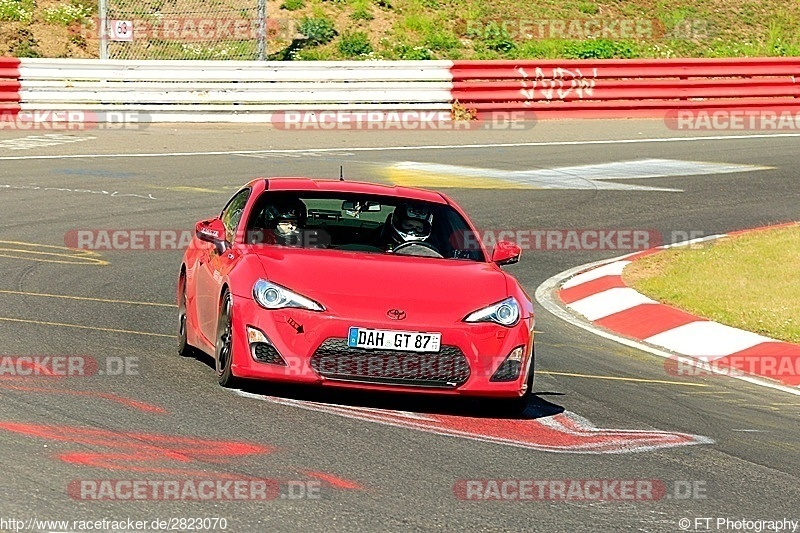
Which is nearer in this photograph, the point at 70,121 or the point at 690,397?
the point at 690,397

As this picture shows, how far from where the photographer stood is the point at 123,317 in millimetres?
11117

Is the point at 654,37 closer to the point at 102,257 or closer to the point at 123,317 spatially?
the point at 102,257

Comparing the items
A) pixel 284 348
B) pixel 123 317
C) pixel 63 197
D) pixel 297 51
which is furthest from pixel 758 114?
pixel 284 348

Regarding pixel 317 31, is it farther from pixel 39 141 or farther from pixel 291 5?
pixel 39 141

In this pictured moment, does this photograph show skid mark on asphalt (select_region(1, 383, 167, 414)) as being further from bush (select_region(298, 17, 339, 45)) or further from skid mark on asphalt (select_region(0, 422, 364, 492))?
bush (select_region(298, 17, 339, 45))

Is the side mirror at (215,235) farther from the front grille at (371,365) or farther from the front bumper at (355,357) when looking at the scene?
the front grille at (371,365)

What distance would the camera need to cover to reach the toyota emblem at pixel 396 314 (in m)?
8.21

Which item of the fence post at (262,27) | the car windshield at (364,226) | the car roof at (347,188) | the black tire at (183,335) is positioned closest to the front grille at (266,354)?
the car windshield at (364,226)

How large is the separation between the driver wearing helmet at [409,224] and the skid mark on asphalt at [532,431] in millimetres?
1615

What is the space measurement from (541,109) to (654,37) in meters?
13.1


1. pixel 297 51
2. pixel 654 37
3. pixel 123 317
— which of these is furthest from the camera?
pixel 654 37

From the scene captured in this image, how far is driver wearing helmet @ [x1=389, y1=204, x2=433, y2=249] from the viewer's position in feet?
31.7

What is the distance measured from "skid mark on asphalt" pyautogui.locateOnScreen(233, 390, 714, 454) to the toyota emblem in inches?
20.9

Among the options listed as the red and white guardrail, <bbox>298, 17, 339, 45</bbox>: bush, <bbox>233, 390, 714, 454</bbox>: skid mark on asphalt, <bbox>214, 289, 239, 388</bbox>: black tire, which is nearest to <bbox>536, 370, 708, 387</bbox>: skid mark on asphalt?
<bbox>233, 390, 714, 454</bbox>: skid mark on asphalt
